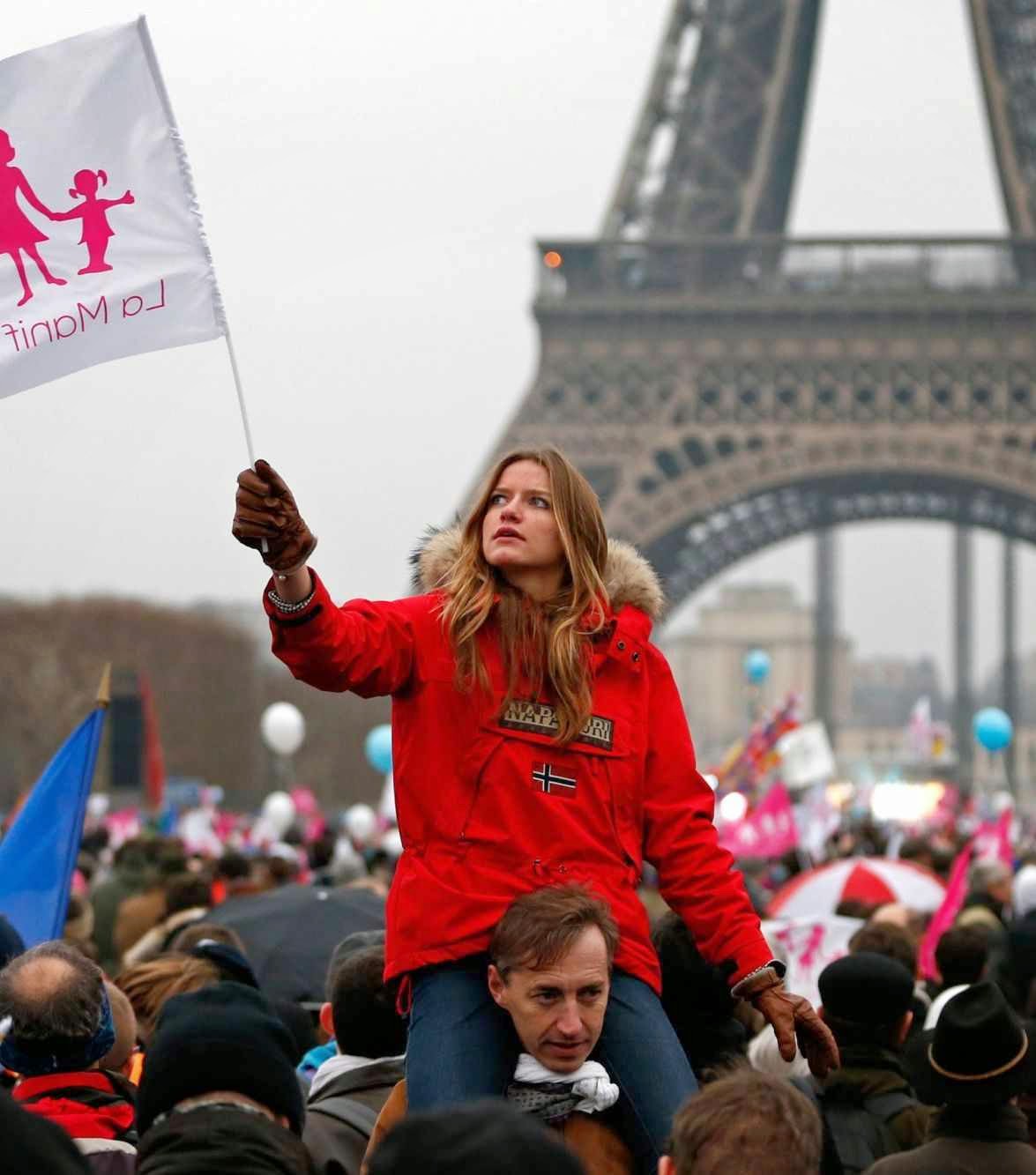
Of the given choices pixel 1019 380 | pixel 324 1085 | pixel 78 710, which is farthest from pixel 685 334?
pixel 324 1085

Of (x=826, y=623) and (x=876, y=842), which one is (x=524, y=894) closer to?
(x=876, y=842)

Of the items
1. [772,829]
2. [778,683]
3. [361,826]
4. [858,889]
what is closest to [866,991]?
[858,889]

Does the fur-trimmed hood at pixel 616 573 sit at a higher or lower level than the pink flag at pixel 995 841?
higher

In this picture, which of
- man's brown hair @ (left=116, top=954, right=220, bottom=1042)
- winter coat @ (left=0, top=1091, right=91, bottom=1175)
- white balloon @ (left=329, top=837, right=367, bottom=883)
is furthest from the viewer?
white balloon @ (left=329, top=837, right=367, bottom=883)

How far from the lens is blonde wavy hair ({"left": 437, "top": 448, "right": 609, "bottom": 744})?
3.65 metres

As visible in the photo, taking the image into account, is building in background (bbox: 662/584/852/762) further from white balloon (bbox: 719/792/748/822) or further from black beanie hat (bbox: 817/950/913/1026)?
black beanie hat (bbox: 817/950/913/1026)

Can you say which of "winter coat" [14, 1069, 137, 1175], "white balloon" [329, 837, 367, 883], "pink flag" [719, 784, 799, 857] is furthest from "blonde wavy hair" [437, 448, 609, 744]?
"pink flag" [719, 784, 799, 857]

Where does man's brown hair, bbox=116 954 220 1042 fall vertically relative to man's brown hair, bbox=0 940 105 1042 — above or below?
below

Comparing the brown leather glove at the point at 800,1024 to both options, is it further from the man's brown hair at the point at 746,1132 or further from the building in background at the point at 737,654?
Result: the building in background at the point at 737,654

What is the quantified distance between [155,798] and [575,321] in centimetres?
2155

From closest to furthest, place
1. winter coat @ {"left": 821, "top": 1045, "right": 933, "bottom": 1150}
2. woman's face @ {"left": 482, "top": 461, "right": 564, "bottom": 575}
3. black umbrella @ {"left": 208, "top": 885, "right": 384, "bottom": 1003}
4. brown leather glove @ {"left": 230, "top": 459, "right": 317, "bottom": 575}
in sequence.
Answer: brown leather glove @ {"left": 230, "top": 459, "right": 317, "bottom": 575} < woman's face @ {"left": 482, "top": 461, "right": 564, "bottom": 575} < winter coat @ {"left": 821, "top": 1045, "right": 933, "bottom": 1150} < black umbrella @ {"left": 208, "top": 885, "right": 384, "bottom": 1003}

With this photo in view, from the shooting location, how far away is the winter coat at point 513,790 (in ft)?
11.7

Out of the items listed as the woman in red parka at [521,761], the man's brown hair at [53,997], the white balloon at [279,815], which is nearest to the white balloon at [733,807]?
the white balloon at [279,815]

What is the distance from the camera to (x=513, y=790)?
3.61 metres
